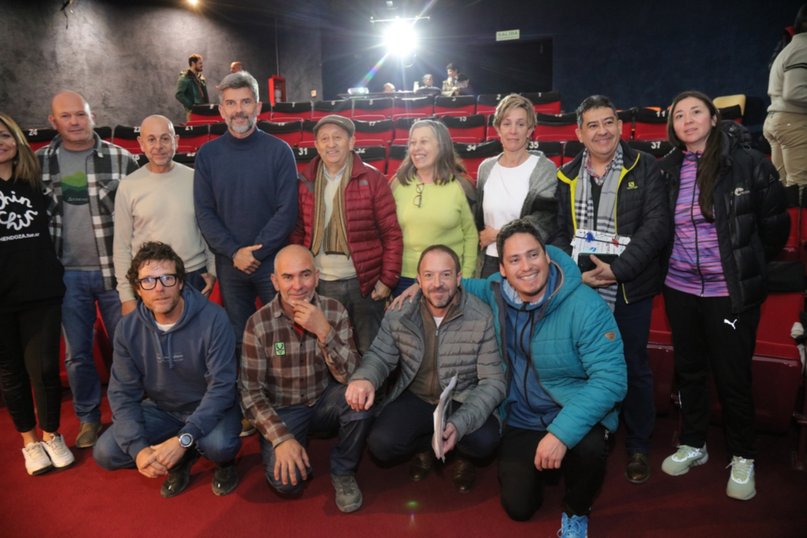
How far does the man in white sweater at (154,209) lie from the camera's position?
7.92 ft

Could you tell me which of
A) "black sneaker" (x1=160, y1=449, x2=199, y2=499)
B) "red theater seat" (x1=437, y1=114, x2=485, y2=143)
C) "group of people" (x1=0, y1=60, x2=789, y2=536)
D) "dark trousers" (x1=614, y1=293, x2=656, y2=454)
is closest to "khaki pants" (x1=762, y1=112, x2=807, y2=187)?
"group of people" (x1=0, y1=60, x2=789, y2=536)

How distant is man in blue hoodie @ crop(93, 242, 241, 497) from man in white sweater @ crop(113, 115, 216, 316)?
0.27 meters

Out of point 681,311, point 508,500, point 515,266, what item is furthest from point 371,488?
point 681,311

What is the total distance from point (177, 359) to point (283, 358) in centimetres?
44

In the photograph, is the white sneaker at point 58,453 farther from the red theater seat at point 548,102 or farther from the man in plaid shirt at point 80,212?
the red theater seat at point 548,102

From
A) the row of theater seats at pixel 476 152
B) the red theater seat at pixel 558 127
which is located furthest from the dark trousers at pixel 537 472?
the red theater seat at pixel 558 127

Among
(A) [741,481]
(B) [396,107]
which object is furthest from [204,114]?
(A) [741,481]

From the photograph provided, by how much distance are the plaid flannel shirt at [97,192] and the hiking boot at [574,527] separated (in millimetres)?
2265

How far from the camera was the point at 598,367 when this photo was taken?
1.83m

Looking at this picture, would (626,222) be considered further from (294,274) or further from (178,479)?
(178,479)

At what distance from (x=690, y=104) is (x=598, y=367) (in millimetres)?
1069

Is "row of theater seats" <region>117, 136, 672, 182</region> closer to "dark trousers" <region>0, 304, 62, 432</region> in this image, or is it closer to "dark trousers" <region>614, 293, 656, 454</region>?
"dark trousers" <region>614, 293, 656, 454</region>

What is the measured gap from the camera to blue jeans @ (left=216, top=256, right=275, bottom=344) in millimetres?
2455

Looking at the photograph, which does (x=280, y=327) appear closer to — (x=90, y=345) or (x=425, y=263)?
(x=425, y=263)
